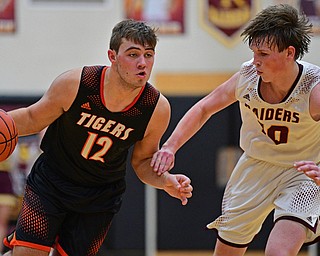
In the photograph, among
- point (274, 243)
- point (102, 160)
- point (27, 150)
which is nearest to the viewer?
point (274, 243)

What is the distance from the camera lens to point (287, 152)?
527 cm

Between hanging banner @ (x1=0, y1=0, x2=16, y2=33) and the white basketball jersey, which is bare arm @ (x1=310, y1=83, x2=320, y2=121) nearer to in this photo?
the white basketball jersey

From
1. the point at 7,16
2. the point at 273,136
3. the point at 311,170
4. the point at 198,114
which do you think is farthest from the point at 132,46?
the point at 7,16

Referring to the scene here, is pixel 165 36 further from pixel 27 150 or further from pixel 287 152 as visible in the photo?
pixel 287 152

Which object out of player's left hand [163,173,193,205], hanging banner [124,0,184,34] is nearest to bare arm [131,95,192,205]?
player's left hand [163,173,193,205]

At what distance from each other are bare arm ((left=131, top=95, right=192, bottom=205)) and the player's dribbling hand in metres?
0.05

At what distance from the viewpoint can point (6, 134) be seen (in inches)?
199

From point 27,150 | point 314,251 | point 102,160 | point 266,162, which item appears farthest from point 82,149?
point 314,251

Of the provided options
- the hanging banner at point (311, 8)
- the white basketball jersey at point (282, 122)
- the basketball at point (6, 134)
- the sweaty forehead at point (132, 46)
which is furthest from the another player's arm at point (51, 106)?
the hanging banner at point (311, 8)

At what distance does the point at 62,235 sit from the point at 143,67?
133 cm

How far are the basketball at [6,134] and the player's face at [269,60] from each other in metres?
1.63

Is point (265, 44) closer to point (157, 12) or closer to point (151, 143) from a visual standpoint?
point (151, 143)

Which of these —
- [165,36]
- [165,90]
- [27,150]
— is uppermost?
[165,36]

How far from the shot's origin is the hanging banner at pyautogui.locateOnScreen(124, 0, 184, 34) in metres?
10.2
